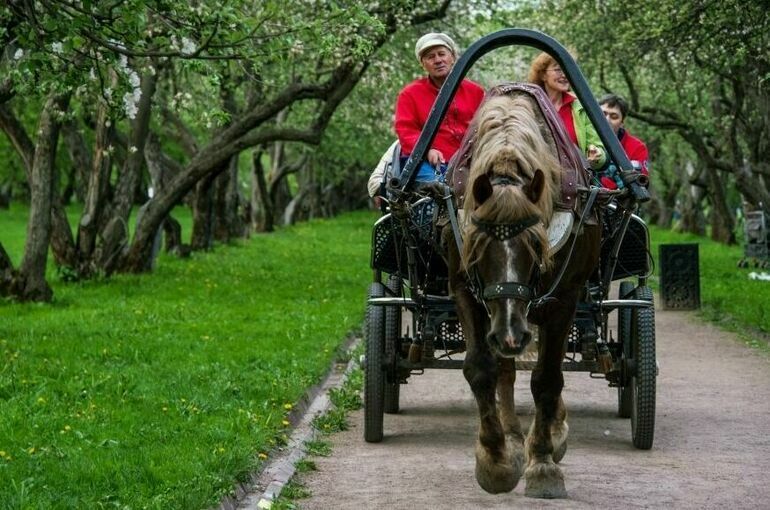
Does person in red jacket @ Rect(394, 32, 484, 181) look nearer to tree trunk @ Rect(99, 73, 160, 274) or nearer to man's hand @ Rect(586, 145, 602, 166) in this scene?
man's hand @ Rect(586, 145, 602, 166)

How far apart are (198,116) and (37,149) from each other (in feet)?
6.87

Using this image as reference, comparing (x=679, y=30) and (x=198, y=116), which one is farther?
(x=679, y=30)

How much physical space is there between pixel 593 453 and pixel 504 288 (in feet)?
8.96

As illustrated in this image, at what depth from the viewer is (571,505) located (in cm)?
Answer: 737

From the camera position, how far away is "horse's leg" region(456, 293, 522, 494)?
23.5 feet

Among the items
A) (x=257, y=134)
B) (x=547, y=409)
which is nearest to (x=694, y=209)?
(x=257, y=134)

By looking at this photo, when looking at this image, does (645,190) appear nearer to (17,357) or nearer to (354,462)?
(354,462)

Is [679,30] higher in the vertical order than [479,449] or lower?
higher

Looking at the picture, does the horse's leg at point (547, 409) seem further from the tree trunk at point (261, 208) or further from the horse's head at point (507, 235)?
the tree trunk at point (261, 208)

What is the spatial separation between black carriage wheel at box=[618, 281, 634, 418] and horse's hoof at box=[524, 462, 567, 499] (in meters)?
1.91

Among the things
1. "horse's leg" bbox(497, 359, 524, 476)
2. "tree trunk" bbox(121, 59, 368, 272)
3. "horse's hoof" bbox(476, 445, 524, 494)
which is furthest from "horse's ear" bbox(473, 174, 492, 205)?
"tree trunk" bbox(121, 59, 368, 272)

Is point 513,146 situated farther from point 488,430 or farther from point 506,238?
point 488,430

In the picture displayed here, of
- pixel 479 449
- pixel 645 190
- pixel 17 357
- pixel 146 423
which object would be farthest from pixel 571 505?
pixel 17 357

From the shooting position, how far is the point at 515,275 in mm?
6781
